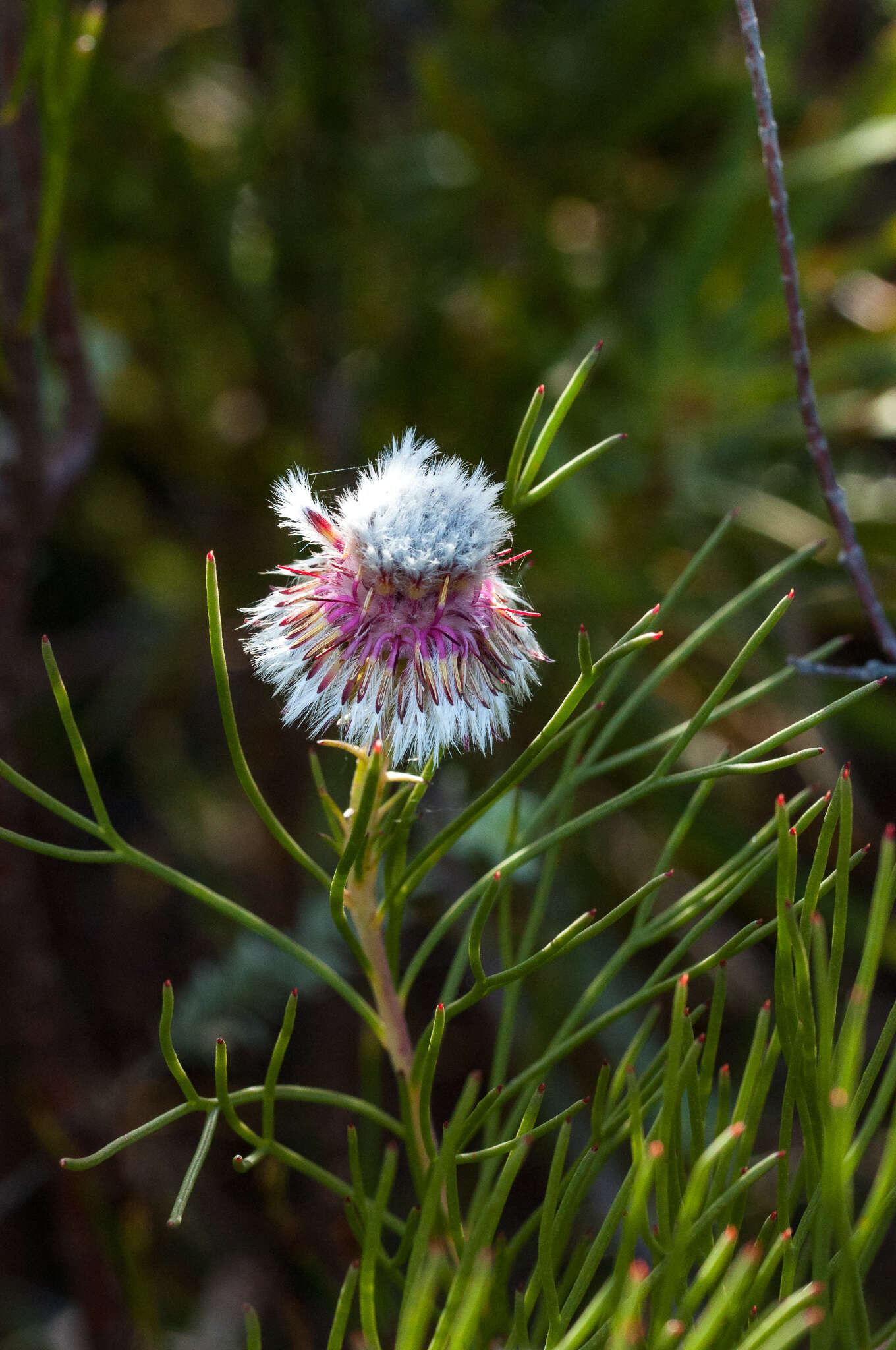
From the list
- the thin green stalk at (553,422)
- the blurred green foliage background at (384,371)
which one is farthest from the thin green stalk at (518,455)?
the blurred green foliage background at (384,371)

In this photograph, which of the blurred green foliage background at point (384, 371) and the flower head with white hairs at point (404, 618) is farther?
the blurred green foliage background at point (384, 371)

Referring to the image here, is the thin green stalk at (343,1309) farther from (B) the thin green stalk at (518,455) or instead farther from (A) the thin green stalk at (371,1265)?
(B) the thin green stalk at (518,455)

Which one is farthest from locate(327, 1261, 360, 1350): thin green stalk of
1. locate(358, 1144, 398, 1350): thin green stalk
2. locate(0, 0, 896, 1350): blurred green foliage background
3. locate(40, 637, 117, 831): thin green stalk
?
locate(0, 0, 896, 1350): blurred green foliage background

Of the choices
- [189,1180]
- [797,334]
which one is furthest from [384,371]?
[189,1180]

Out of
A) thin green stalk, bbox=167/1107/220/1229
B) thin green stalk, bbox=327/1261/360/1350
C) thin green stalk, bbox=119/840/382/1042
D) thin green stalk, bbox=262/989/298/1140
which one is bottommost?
thin green stalk, bbox=327/1261/360/1350

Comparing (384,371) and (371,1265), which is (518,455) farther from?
(384,371)

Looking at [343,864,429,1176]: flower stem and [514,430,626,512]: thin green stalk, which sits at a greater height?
[514,430,626,512]: thin green stalk

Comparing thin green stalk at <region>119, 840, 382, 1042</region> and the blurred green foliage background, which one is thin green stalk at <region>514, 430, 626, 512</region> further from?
the blurred green foliage background
